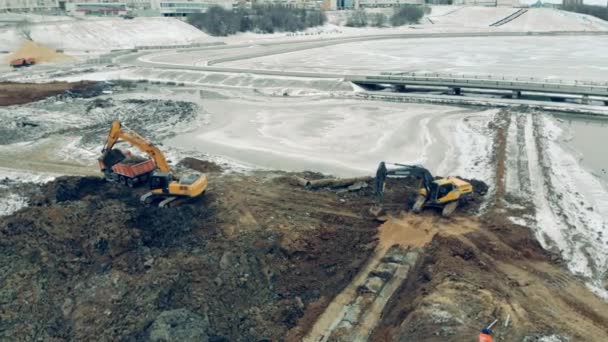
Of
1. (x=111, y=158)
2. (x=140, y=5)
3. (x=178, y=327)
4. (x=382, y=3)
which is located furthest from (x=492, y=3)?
(x=178, y=327)

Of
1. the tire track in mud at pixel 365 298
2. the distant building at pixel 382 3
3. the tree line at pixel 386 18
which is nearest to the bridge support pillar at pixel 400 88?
the tire track in mud at pixel 365 298

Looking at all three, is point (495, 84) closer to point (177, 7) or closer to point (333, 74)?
point (333, 74)

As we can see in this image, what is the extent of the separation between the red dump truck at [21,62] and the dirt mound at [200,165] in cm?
4560

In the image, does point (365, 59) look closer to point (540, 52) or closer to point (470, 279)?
point (540, 52)

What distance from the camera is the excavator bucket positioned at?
22.7m

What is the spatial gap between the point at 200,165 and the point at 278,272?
38.1ft

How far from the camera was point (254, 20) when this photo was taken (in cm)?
10931

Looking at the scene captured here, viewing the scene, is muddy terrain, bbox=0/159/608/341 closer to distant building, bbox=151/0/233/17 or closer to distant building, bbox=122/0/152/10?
distant building, bbox=151/0/233/17

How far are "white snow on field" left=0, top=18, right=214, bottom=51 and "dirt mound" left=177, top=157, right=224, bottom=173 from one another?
61.5 meters

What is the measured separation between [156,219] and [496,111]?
27758mm

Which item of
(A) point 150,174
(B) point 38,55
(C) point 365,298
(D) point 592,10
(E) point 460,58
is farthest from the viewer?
(D) point 592,10

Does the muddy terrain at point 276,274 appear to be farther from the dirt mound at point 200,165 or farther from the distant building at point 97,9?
the distant building at point 97,9

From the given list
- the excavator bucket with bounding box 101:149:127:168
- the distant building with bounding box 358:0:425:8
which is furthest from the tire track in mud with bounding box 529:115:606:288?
the distant building with bounding box 358:0:425:8

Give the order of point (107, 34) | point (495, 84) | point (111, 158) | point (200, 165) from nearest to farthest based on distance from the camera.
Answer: point (111, 158), point (200, 165), point (495, 84), point (107, 34)
